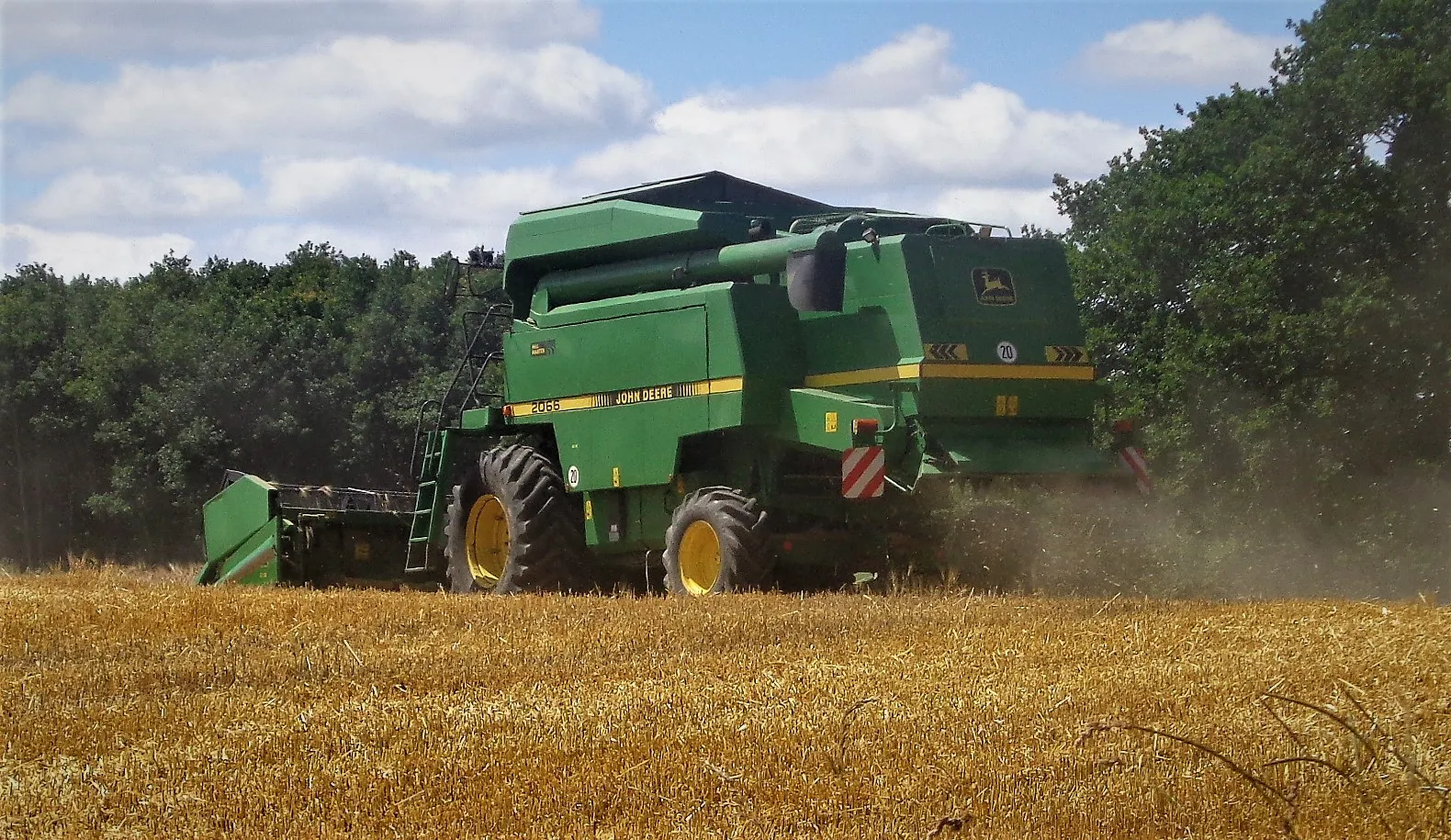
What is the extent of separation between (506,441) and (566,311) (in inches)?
135

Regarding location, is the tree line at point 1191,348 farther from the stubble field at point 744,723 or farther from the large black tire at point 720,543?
the stubble field at point 744,723

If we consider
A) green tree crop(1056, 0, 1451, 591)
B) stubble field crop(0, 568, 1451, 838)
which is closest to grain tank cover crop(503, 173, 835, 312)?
stubble field crop(0, 568, 1451, 838)

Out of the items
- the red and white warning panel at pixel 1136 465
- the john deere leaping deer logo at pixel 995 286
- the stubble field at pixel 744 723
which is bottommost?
the stubble field at pixel 744 723

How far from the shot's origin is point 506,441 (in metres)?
17.6

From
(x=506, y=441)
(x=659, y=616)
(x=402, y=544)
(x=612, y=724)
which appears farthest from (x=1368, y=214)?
(x=612, y=724)

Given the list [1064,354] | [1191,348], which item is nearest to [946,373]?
[1064,354]

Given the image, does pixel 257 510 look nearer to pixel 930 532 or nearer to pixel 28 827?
pixel 930 532

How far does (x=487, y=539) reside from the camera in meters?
15.4

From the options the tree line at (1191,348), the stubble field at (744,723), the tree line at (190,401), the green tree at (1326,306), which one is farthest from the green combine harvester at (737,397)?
the tree line at (190,401)

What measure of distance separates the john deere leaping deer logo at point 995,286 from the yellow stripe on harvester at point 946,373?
1.61 feet

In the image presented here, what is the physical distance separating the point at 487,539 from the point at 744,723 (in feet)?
28.7

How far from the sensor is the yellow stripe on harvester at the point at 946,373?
12125mm

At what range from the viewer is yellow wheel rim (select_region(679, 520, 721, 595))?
12875mm

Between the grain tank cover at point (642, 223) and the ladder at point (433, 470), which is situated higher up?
the grain tank cover at point (642, 223)
